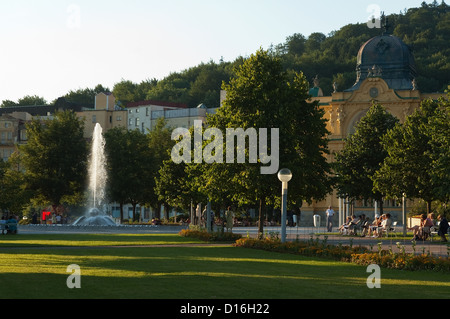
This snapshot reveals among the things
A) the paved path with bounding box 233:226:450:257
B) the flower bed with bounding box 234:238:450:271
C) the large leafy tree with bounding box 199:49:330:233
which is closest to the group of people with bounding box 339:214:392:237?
the paved path with bounding box 233:226:450:257

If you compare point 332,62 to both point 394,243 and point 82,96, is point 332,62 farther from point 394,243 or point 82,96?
point 394,243

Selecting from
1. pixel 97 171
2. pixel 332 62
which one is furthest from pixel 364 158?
pixel 332 62

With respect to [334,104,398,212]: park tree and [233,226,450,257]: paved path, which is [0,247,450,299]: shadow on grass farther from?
[334,104,398,212]: park tree

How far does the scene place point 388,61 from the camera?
9906cm

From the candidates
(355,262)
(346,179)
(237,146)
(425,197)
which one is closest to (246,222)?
(346,179)

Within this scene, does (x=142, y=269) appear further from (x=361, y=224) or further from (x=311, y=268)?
(x=361, y=224)

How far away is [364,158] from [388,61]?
1777 inches

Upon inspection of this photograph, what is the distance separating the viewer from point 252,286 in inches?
703

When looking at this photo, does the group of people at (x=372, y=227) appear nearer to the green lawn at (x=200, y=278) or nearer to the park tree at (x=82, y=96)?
the green lawn at (x=200, y=278)

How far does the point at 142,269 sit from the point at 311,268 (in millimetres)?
5146

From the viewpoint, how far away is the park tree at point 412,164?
4712cm

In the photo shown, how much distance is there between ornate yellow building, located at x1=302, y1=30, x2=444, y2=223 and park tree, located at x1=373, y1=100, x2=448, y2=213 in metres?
37.1

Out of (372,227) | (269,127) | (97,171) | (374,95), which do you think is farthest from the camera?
(374,95)
